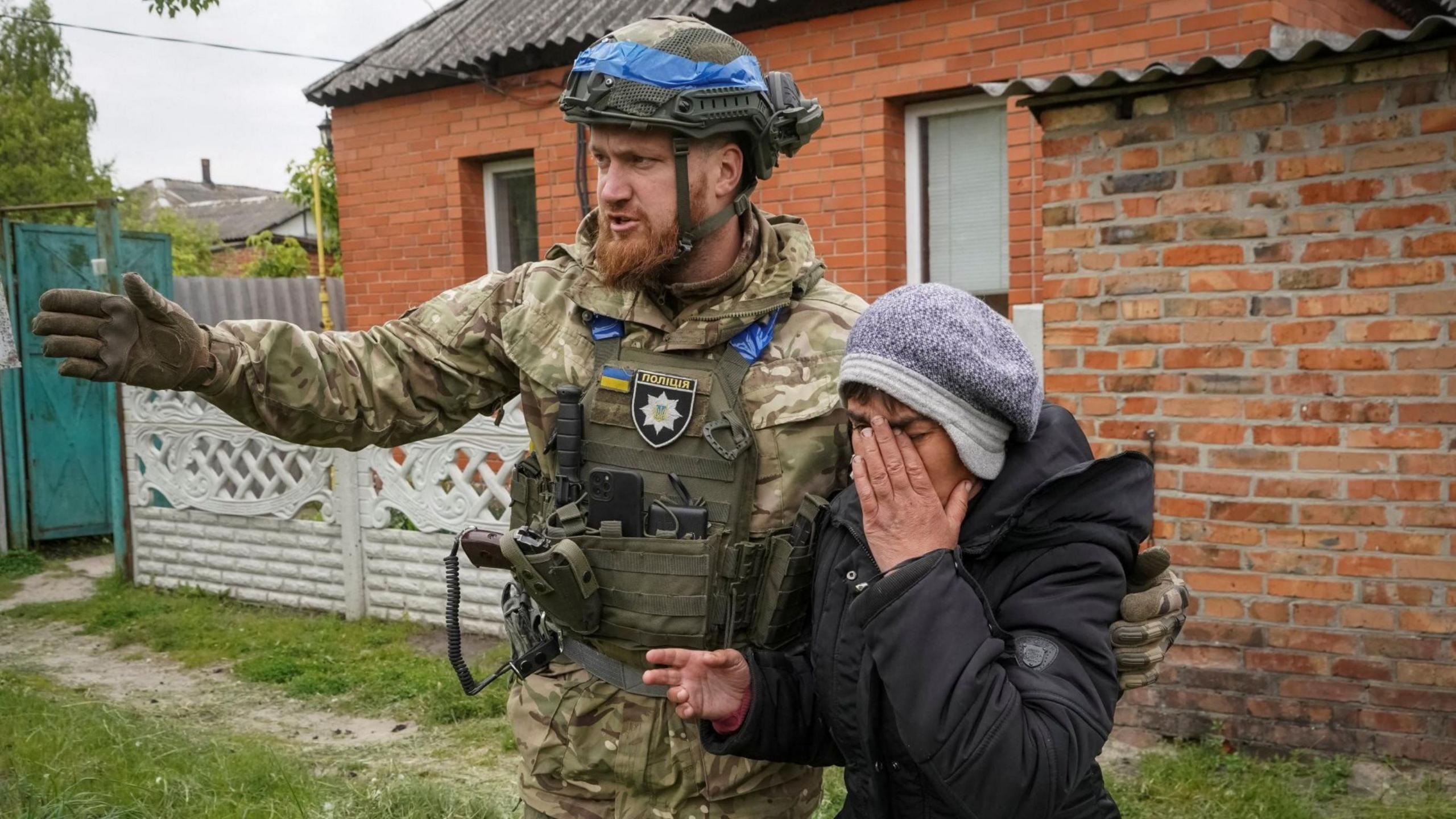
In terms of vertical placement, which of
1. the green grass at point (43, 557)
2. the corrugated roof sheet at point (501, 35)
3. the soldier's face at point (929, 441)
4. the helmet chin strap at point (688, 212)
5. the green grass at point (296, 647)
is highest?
the corrugated roof sheet at point (501, 35)

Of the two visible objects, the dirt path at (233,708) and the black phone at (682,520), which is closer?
the black phone at (682,520)

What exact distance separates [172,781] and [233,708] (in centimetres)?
156

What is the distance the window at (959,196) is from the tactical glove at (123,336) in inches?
209

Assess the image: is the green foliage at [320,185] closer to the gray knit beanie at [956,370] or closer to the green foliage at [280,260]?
A: the green foliage at [280,260]

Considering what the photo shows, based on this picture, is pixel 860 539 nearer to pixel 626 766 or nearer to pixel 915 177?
pixel 626 766

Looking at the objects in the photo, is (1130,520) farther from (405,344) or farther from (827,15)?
(827,15)

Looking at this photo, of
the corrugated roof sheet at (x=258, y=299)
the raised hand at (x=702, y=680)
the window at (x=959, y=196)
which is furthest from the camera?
the corrugated roof sheet at (x=258, y=299)

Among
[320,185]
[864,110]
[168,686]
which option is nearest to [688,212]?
[168,686]

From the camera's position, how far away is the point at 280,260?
19.1m

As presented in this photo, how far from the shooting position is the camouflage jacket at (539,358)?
2.20m

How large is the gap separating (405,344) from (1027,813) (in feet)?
4.78

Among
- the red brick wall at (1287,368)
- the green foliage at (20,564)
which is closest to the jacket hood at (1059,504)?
the red brick wall at (1287,368)

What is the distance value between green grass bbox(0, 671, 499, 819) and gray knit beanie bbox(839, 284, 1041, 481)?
111 inches

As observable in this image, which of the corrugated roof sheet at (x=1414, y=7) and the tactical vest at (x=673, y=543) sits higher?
the corrugated roof sheet at (x=1414, y=7)
